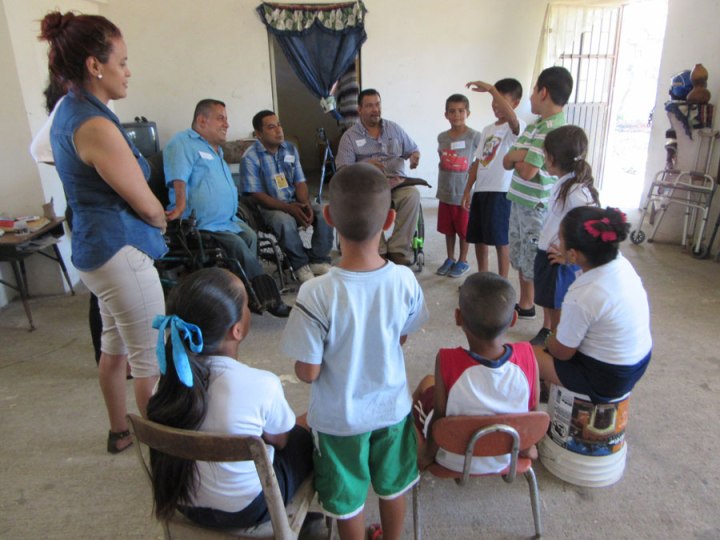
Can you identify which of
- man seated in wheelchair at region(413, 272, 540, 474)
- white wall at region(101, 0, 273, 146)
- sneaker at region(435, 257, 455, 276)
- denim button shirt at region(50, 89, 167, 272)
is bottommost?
sneaker at region(435, 257, 455, 276)

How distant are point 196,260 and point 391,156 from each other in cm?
174

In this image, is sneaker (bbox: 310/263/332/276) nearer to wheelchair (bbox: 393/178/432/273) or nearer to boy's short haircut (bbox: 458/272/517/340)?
wheelchair (bbox: 393/178/432/273)

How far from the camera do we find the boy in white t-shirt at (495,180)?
2938 mm

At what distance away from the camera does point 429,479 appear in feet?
5.74

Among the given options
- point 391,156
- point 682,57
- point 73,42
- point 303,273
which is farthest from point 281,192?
point 682,57

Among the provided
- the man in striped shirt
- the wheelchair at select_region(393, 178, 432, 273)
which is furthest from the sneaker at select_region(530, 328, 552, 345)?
the wheelchair at select_region(393, 178, 432, 273)

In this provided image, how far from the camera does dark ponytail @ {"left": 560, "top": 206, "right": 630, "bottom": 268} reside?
60.0 inches

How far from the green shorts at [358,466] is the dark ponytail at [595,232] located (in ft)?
2.67

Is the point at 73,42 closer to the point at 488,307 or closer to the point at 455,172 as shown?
the point at 488,307

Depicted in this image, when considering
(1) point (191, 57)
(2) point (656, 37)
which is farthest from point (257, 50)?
(2) point (656, 37)

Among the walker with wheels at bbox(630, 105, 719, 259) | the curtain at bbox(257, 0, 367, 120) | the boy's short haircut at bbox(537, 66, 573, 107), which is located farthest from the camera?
the curtain at bbox(257, 0, 367, 120)

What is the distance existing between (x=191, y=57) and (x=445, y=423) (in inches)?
225

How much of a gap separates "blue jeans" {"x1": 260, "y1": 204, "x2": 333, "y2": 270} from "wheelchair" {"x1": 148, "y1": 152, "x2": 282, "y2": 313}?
51 cm

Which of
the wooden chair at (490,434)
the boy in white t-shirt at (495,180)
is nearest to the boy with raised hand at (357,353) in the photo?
the wooden chair at (490,434)
